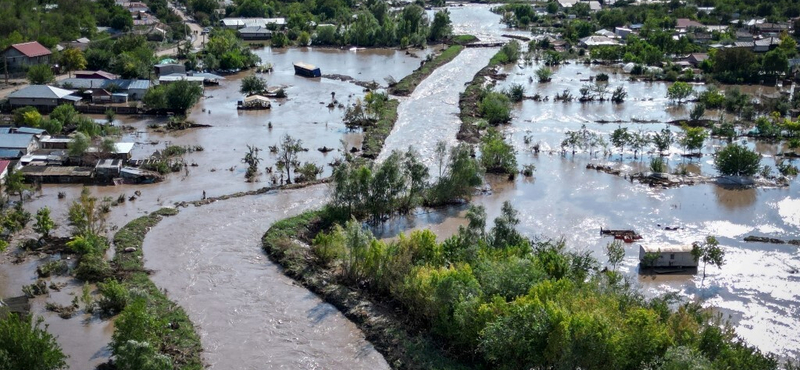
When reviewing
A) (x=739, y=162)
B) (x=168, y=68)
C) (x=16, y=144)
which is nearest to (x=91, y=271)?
(x=16, y=144)

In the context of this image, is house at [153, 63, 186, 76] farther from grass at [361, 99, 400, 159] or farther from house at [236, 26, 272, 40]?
house at [236, 26, 272, 40]

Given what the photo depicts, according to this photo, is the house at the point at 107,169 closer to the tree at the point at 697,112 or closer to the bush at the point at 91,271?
the bush at the point at 91,271

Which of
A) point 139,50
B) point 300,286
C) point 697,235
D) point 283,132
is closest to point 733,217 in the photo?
point 697,235

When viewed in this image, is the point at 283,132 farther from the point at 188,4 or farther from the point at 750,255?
the point at 188,4

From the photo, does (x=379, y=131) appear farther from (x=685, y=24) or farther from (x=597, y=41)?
A: (x=685, y=24)

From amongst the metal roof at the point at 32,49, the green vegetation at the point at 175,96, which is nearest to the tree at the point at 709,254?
the green vegetation at the point at 175,96

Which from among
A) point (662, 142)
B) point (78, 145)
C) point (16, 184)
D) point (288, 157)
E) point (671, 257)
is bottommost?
point (671, 257)

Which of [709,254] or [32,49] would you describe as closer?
[709,254]
